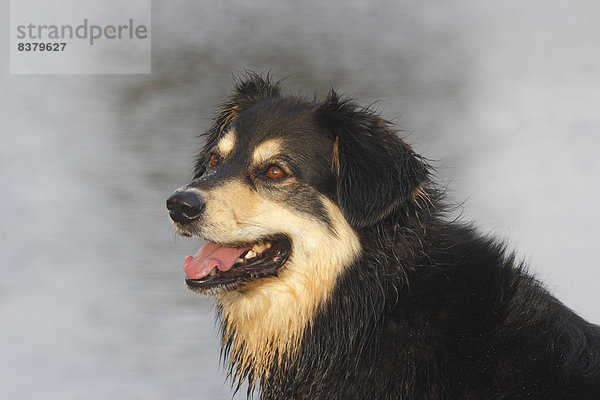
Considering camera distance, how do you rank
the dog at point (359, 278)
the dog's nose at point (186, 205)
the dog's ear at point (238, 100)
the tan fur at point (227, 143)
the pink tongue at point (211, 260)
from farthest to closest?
the dog's ear at point (238, 100)
the tan fur at point (227, 143)
the pink tongue at point (211, 260)
the dog's nose at point (186, 205)
the dog at point (359, 278)

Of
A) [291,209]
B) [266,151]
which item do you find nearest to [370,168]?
[291,209]

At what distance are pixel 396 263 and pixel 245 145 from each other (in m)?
0.86

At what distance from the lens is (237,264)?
299cm

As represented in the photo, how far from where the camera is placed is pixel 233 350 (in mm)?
3246

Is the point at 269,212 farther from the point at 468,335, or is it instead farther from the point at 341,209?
the point at 468,335

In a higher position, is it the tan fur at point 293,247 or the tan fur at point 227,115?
the tan fur at point 227,115

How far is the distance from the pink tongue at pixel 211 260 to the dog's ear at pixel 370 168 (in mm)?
511

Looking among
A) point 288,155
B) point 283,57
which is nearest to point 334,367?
point 288,155

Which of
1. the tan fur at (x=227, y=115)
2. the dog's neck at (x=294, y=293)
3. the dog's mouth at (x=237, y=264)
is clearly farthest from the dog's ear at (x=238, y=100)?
the dog's neck at (x=294, y=293)

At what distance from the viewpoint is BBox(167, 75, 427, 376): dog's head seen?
2883 millimetres

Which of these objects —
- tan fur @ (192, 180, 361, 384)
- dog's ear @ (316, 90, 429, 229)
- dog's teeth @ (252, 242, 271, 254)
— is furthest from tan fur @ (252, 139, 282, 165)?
dog's teeth @ (252, 242, 271, 254)

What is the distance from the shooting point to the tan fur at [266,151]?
307 cm

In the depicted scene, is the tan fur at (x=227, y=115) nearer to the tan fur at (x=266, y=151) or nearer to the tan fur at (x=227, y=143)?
the tan fur at (x=227, y=143)

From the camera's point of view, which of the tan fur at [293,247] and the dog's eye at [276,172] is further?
the dog's eye at [276,172]
